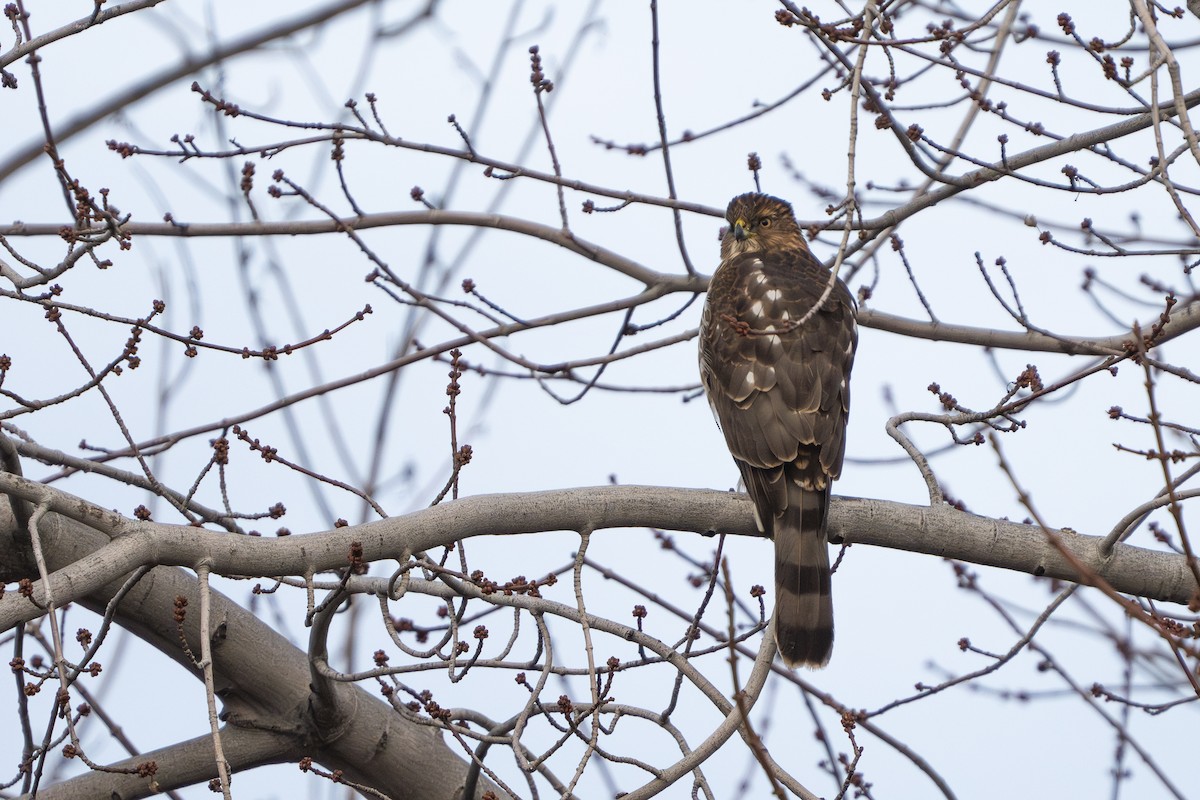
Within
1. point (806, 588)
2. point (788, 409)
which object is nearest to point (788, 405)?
point (788, 409)

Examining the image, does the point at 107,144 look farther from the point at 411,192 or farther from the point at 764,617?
the point at 764,617

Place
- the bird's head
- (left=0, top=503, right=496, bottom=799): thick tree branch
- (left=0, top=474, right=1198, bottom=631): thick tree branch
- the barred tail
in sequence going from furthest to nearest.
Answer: the bird's head
the barred tail
(left=0, top=503, right=496, bottom=799): thick tree branch
(left=0, top=474, right=1198, bottom=631): thick tree branch

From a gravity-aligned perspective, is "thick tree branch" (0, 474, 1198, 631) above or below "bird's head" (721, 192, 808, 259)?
below

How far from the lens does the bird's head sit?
5730 millimetres

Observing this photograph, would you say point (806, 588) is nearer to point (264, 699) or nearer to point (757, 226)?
point (264, 699)

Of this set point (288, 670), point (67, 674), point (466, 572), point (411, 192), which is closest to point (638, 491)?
point (466, 572)

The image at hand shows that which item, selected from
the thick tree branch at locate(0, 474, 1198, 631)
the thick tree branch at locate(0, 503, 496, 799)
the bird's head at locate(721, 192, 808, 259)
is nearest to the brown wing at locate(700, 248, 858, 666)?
the thick tree branch at locate(0, 474, 1198, 631)

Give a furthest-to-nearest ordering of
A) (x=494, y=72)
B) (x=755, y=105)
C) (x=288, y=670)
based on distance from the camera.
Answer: (x=755, y=105) < (x=494, y=72) < (x=288, y=670)

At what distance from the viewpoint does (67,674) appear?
2809mm

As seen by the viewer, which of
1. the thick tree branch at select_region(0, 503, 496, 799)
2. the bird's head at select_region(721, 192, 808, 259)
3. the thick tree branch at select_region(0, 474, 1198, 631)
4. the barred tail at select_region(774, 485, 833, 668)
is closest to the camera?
the thick tree branch at select_region(0, 474, 1198, 631)

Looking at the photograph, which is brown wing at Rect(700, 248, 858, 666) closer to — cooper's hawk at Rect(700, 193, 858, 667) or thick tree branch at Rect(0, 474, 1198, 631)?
cooper's hawk at Rect(700, 193, 858, 667)

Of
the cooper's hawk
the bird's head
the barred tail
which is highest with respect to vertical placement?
the bird's head

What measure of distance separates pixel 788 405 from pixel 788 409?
0.05 ft

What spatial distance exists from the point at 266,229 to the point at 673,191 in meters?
1.60
